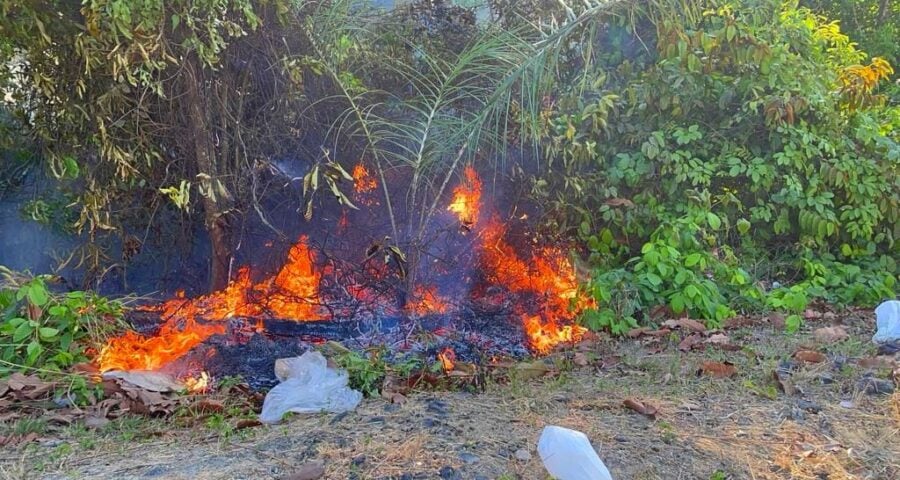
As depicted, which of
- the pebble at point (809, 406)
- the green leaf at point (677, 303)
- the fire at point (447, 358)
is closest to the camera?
the pebble at point (809, 406)

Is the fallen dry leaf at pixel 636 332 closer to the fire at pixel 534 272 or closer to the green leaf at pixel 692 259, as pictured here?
the fire at pixel 534 272

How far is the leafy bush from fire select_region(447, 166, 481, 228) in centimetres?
46

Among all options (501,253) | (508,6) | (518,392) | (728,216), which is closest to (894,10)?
(728,216)

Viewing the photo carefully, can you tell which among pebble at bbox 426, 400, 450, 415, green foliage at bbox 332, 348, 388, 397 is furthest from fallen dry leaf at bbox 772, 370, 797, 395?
green foliage at bbox 332, 348, 388, 397

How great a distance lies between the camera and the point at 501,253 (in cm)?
500

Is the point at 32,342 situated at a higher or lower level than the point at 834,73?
lower

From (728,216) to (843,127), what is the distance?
1180mm

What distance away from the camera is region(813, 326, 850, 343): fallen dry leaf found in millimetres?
3939

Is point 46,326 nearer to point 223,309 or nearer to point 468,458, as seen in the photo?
point 223,309

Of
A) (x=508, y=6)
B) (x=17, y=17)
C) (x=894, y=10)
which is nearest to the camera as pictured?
(x=17, y=17)

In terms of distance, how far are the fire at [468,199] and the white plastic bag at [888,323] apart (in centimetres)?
254

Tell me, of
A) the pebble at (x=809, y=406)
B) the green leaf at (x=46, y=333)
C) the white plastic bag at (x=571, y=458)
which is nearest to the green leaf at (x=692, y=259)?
the pebble at (x=809, y=406)

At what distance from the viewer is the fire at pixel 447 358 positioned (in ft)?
11.4

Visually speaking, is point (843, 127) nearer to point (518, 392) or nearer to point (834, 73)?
point (834, 73)
